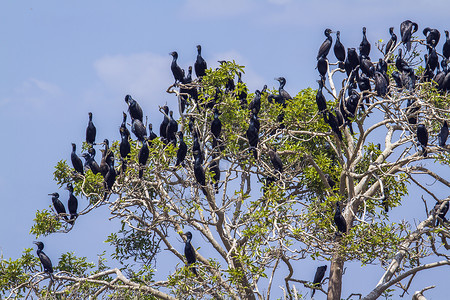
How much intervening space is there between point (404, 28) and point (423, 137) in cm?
372

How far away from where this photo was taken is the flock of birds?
15963 millimetres

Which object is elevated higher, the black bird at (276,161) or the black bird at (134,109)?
the black bird at (134,109)

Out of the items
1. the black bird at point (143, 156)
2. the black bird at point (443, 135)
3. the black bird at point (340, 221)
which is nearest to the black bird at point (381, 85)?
the black bird at point (443, 135)

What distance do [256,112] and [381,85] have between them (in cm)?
266

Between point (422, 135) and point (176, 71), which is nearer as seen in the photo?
point (422, 135)

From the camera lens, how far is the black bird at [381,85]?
15.4 m

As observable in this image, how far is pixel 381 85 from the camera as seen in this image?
50.8ft

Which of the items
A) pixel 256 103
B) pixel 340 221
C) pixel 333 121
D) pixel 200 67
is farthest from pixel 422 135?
pixel 200 67

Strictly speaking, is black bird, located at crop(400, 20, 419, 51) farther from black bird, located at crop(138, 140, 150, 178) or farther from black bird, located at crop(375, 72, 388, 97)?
black bird, located at crop(138, 140, 150, 178)

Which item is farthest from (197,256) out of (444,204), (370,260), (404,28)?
(404,28)

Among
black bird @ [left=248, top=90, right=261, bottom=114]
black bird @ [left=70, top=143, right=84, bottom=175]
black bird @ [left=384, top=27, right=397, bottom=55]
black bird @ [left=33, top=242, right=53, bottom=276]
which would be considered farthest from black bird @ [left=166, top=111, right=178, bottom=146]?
black bird @ [left=384, top=27, right=397, bottom=55]

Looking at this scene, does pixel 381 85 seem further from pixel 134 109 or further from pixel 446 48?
pixel 446 48

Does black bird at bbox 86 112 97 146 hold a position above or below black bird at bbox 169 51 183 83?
below

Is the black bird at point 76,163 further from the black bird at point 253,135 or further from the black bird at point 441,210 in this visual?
the black bird at point 441,210
